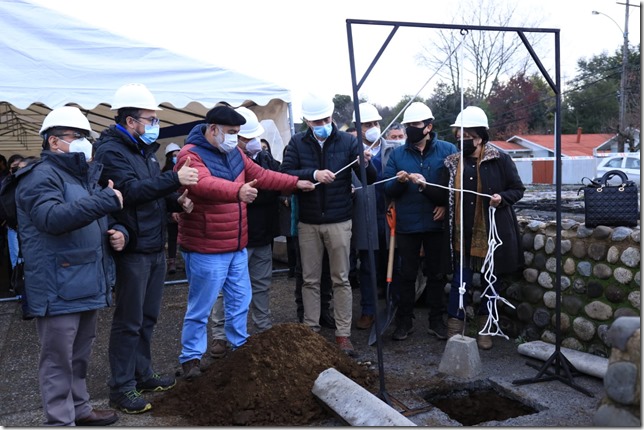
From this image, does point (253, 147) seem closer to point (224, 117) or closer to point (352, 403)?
point (224, 117)

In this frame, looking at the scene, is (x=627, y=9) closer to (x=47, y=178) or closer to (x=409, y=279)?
(x=409, y=279)

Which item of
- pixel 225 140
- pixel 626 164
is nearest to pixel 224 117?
pixel 225 140

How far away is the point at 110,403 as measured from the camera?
3992mm

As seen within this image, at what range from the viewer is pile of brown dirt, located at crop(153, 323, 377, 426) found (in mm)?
3775

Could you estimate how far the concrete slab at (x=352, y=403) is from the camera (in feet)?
11.0

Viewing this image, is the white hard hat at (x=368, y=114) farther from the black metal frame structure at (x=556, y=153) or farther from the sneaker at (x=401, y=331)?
the sneaker at (x=401, y=331)

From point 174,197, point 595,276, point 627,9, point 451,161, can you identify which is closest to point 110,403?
point 174,197

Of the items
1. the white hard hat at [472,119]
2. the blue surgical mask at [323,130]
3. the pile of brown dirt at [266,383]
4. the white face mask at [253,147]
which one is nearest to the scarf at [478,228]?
the white hard hat at [472,119]

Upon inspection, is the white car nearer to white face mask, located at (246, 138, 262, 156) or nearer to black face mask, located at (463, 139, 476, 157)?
black face mask, located at (463, 139, 476, 157)

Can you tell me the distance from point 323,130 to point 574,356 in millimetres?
2563

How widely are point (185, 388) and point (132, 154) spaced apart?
1.61m

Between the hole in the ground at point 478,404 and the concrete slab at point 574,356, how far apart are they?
59 cm

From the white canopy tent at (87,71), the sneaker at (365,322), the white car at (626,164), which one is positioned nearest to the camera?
the sneaker at (365,322)

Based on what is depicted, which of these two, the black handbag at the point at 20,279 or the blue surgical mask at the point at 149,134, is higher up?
the blue surgical mask at the point at 149,134
